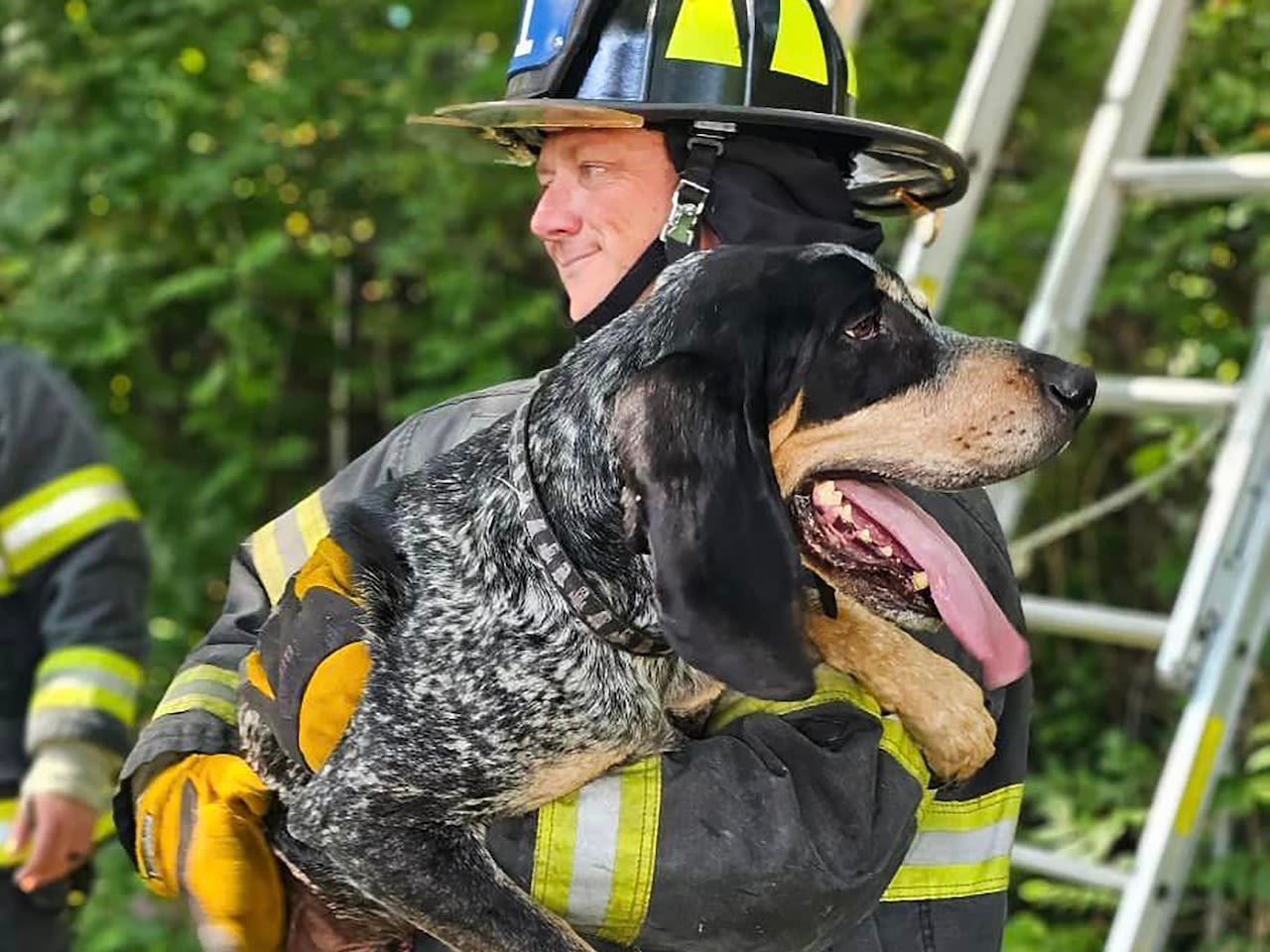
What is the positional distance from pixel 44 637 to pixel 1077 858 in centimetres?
244

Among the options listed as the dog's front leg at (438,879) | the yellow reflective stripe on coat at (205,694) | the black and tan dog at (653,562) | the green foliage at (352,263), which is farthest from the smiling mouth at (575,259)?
the green foliage at (352,263)

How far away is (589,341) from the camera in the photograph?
257 centimetres

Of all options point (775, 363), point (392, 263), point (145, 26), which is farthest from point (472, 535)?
point (145, 26)

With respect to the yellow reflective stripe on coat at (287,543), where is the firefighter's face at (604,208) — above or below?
above

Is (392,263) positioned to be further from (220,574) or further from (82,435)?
(82,435)

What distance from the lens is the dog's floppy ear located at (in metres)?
2.14

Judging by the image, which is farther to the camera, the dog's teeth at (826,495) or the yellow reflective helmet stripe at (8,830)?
the yellow reflective helmet stripe at (8,830)

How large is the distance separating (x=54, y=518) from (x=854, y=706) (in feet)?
7.50

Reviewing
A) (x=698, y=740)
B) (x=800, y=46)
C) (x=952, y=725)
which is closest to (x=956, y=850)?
(x=952, y=725)

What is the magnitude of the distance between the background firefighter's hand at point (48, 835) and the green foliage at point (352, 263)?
213 cm

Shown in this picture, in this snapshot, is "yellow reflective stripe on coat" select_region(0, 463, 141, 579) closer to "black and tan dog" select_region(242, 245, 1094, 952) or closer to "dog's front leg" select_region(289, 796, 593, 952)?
"black and tan dog" select_region(242, 245, 1094, 952)

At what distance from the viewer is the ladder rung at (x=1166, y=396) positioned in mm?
4383

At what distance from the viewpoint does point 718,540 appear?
7.05 ft

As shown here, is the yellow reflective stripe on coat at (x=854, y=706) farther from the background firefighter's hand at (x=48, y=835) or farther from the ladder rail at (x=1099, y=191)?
the ladder rail at (x=1099, y=191)
